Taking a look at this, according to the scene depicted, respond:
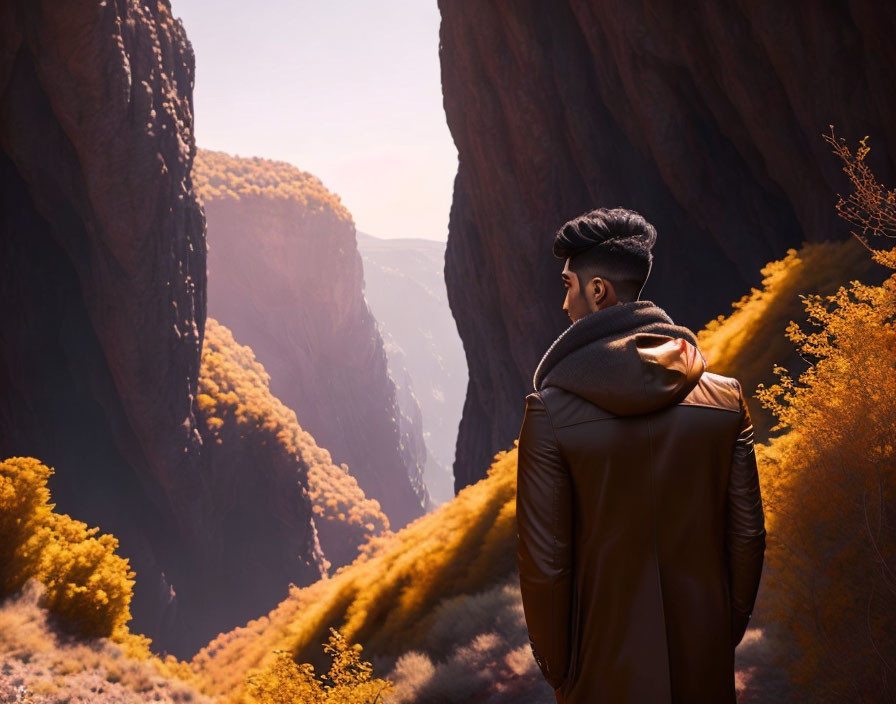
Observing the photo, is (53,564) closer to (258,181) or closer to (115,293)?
(115,293)

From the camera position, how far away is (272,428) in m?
49.0

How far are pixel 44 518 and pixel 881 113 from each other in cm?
1998

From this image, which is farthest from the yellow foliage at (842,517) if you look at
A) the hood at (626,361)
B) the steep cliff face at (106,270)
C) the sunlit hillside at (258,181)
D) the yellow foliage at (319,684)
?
the sunlit hillside at (258,181)

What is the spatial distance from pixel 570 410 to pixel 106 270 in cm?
3464

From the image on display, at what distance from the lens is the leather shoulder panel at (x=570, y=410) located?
2.05 m

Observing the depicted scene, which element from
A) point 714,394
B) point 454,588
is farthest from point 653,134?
point 714,394

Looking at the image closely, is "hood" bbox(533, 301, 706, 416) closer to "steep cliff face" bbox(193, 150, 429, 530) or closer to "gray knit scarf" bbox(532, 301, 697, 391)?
"gray knit scarf" bbox(532, 301, 697, 391)

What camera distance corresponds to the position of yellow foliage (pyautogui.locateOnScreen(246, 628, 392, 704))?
6.80 meters

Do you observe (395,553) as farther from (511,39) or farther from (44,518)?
(511,39)

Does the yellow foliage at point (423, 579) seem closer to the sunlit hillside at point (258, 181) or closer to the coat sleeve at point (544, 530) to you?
the coat sleeve at point (544, 530)

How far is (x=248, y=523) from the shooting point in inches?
1837

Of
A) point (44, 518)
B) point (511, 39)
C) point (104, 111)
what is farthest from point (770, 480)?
point (104, 111)

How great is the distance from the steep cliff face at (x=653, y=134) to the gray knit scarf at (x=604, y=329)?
11849mm

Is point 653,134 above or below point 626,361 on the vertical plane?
above
